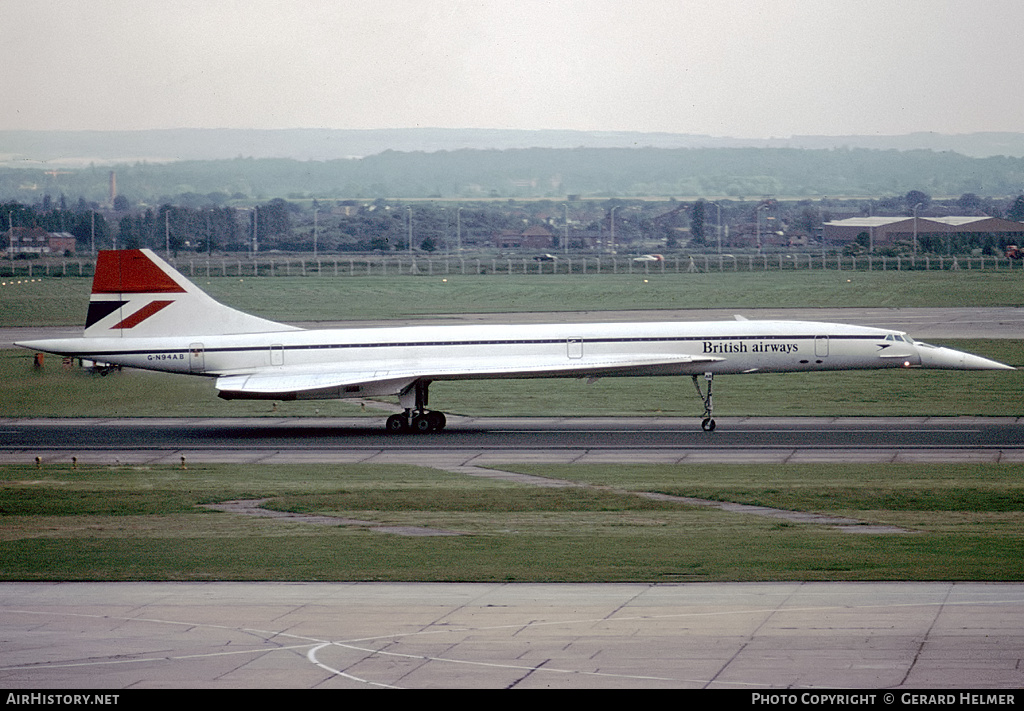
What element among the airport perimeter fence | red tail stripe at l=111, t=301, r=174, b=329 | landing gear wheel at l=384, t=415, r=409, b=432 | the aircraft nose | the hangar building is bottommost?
landing gear wheel at l=384, t=415, r=409, b=432

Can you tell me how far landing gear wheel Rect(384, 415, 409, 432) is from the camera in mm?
43500

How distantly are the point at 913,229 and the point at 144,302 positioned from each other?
10608 cm

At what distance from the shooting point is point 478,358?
140 feet

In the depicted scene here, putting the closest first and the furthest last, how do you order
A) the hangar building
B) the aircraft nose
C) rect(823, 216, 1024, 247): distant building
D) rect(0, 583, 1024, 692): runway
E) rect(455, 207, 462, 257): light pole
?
rect(0, 583, 1024, 692): runway
the aircraft nose
rect(455, 207, 462, 257): light pole
the hangar building
rect(823, 216, 1024, 247): distant building

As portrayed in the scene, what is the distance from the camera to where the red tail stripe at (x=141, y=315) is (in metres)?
43.2

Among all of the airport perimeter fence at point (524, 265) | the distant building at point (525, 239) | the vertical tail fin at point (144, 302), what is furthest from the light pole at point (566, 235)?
the vertical tail fin at point (144, 302)

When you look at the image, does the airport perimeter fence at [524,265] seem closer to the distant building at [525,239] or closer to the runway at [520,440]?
the distant building at [525,239]

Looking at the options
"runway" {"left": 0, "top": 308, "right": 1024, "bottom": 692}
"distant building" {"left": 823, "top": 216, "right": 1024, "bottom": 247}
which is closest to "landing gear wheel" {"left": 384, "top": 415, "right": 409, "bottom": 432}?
"runway" {"left": 0, "top": 308, "right": 1024, "bottom": 692}

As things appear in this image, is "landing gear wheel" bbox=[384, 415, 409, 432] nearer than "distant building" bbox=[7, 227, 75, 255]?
Yes

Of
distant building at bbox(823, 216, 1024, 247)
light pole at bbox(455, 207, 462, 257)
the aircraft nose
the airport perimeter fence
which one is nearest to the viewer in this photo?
the aircraft nose

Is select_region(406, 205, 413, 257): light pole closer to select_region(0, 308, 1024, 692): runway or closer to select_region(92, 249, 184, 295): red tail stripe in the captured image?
select_region(92, 249, 184, 295): red tail stripe

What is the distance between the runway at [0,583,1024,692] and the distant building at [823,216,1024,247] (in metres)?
108

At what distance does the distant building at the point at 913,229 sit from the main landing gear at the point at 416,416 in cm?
8816

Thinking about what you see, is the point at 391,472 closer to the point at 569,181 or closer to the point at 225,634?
the point at 225,634
